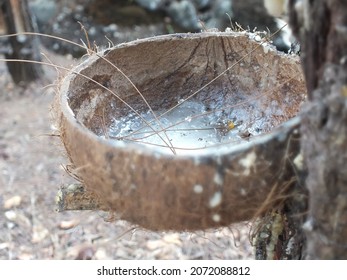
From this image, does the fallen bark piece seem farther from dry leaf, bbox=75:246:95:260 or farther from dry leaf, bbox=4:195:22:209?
dry leaf, bbox=4:195:22:209

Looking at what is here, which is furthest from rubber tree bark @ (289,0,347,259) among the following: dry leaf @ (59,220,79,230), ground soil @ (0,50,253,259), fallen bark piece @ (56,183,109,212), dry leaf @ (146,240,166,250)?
dry leaf @ (59,220,79,230)

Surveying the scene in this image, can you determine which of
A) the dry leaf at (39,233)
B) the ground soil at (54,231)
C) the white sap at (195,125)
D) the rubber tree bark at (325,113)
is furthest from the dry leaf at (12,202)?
the rubber tree bark at (325,113)

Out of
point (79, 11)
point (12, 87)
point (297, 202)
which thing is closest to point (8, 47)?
point (12, 87)

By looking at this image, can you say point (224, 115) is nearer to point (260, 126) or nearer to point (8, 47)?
point (260, 126)

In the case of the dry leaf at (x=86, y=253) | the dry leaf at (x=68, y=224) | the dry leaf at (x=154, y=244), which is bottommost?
the dry leaf at (x=86, y=253)

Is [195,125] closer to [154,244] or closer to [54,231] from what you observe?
[154,244]

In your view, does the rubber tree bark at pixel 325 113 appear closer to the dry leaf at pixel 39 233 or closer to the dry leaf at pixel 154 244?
the dry leaf at pixel 154 244

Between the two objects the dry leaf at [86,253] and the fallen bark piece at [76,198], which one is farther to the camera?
the dry leaf at [86,253]

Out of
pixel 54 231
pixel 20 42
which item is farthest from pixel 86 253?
pixel 20 42
